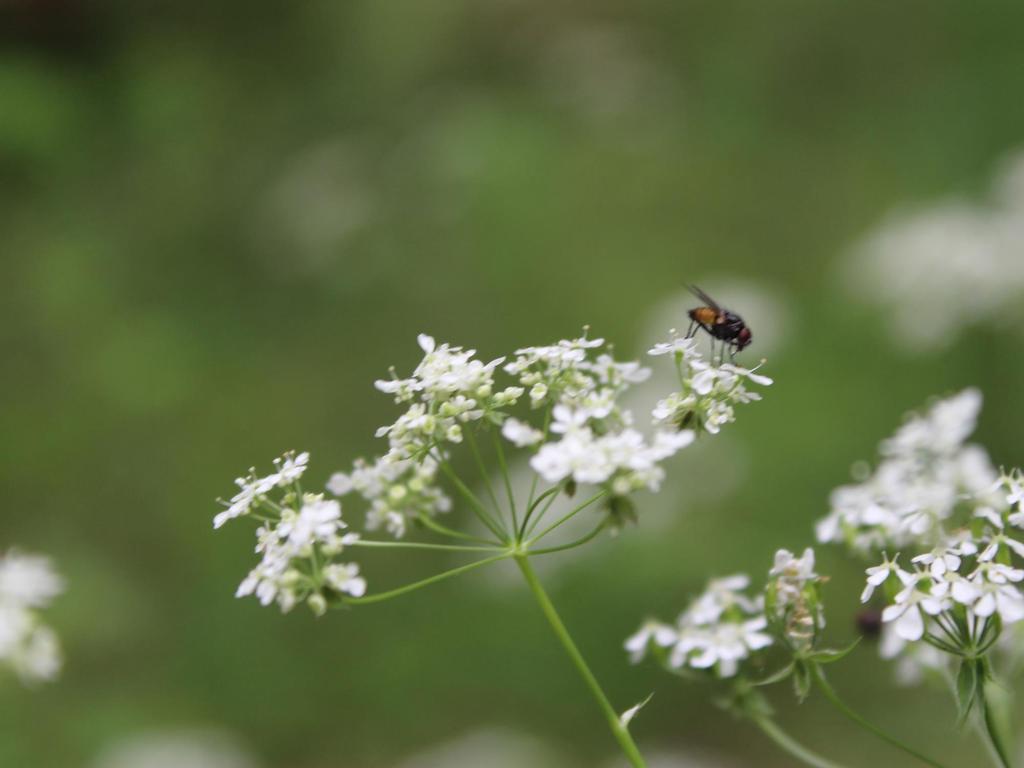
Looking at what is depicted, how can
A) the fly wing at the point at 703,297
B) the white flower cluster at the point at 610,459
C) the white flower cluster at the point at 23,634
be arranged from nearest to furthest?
the white flower cluster at the point at 610,459 → the white flower cluster at the point at 23,634 → the fly wing at the point at 703,297

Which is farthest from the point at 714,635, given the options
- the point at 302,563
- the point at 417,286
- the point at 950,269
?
the point at 417,286

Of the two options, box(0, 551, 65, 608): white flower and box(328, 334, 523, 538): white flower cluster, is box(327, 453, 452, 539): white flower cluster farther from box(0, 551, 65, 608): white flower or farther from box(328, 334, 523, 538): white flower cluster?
box(0, 551, 65, 608): white flower

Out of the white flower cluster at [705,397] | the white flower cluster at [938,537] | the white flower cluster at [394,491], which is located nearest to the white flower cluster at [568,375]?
the white flower cluster at [705,397]

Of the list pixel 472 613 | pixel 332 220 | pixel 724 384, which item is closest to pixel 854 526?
pixel 724 384

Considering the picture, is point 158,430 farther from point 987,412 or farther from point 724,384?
point 724,384

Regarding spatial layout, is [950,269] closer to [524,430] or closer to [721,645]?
[721,645]

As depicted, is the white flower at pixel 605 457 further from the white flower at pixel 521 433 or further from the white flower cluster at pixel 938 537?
the white flower cluster at pixel 938 537

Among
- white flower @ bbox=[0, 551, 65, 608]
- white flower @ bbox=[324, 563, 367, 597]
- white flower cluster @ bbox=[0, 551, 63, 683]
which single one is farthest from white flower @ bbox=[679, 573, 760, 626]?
white flower @ bbox=[0, 551, 65, 608]
